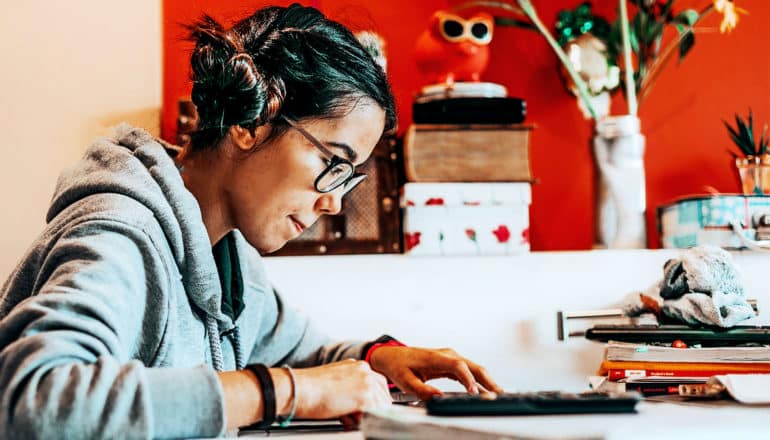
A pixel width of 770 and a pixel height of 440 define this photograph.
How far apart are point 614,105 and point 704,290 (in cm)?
77

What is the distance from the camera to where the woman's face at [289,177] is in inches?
45.6

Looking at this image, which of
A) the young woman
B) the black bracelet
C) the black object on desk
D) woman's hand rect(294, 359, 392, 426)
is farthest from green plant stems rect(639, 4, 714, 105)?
the black bracelet

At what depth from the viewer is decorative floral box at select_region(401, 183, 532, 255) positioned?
5.43ft

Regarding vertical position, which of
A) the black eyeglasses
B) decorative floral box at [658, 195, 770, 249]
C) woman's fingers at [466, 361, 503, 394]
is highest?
the black eyeglasses

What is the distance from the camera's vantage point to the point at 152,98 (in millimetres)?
1794

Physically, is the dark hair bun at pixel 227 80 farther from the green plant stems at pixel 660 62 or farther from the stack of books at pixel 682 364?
the green plant stems at pixel 660 62

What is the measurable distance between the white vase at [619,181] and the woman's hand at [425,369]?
0.64 meters

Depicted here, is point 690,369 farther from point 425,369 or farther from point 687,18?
point 687,18

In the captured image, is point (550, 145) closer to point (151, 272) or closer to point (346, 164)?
point (346, 164)

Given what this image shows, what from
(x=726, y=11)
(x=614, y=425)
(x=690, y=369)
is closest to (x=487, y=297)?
(x=690, y=369)

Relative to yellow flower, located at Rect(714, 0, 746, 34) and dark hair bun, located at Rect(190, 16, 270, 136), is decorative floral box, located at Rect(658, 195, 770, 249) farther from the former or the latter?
dark hair bun, located at Rect(190, 16, 270, 136)

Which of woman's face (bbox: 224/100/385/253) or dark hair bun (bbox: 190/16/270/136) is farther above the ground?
dark hair bun (bbox: 190/16/270/136)

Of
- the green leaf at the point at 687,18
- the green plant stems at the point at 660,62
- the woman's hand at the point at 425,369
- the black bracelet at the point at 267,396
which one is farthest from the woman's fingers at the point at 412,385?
the green leaf at the point at 687,18

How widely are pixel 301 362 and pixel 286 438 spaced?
24.7 inches
